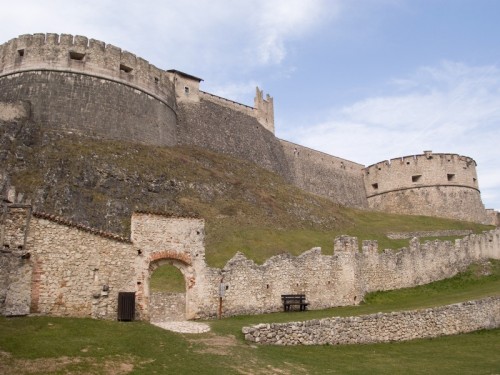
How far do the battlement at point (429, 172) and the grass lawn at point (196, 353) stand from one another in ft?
183

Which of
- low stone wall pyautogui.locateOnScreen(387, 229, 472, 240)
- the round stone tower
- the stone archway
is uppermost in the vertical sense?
the round stone tower

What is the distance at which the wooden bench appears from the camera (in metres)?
23.4

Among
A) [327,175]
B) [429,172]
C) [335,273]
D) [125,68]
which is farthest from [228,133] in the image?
[335,273]

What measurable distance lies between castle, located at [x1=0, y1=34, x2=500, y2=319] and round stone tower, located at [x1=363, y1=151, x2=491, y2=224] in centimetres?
16

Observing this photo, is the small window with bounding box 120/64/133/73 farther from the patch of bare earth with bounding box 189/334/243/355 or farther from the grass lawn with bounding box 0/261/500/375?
the patch of bare earth with bounding box 189/334/243/355

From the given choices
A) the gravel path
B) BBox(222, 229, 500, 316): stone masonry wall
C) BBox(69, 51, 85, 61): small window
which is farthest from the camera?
BBox(69, 51, 85, 61): small window

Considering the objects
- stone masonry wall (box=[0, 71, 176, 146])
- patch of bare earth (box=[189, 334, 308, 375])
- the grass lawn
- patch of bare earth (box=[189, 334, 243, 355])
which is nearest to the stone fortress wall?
the grass lawn

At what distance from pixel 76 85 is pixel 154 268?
27.6 metres

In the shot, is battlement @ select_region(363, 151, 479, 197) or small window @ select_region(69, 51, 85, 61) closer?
small window @ select_region(69, 51, 85, 61)

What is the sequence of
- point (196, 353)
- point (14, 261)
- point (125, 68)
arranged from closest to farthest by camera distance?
point (196, 353)
point (14, 261)
point (125, 68)

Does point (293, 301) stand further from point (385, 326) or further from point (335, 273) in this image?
point (385, 326)

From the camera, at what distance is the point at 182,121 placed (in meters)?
53.7

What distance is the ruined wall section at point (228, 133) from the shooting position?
179 ft

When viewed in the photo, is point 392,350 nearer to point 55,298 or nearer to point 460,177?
point 55,298
